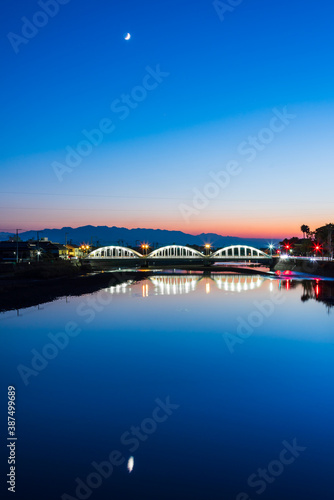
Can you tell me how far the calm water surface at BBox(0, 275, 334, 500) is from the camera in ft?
22.7

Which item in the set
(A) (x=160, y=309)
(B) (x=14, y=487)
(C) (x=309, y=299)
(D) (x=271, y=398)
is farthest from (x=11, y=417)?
(C) (x=309, y=299)

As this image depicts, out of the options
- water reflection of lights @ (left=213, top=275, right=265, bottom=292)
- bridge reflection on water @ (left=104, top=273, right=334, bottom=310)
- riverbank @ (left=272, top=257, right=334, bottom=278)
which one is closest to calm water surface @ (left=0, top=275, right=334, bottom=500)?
bridge reflection on water @ (left=104, top=273, right=334, bottom=310)

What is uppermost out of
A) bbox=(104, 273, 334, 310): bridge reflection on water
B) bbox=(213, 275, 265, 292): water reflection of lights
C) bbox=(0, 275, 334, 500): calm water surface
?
bbox=(0, 275, 334, 500): calm water surface

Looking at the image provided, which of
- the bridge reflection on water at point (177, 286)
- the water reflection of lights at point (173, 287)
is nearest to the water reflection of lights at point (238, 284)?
the bridge reflection on water at point (177, 286)

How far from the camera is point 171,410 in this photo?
10.3 m

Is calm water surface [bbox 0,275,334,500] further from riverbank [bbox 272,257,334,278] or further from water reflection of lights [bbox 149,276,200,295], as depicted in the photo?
riverbank [bbox 272,257,334,278]

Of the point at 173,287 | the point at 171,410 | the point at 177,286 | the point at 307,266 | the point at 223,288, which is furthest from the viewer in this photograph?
the point at 307,266

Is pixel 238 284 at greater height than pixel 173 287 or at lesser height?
lesser

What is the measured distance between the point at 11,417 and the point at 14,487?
130 inches

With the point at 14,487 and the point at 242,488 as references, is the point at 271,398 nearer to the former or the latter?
the point at 242,488

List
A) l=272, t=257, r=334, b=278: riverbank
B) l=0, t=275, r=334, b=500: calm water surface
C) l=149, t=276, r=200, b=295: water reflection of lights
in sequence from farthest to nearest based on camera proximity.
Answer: l=272, t=257, r=334, b=278: riverbank < l=149, t=276, r=200, b=295: water reflection of lights < l=0, t=275, r=334, b=500: calm water surface

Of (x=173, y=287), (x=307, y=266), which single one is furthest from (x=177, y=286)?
(x=307, y=266)

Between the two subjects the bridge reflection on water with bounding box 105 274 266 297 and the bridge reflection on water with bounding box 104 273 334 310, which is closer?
the bridge reflection on water with bounding box 104 273 334 310

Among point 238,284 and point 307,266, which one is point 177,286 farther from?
point 307,266
